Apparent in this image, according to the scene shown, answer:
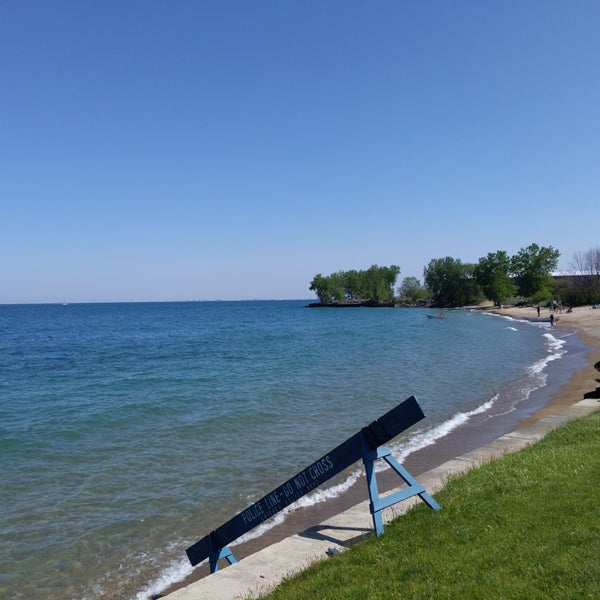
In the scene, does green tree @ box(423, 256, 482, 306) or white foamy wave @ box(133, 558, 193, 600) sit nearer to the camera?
white foamy wave @ box(133, 558, 193, 600)

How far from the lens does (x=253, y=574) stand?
255 inches

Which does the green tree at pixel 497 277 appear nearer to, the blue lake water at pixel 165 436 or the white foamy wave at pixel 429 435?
the blue lake water at pixel 165 436

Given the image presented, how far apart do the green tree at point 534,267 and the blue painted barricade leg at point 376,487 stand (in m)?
123

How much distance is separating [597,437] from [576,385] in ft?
51.8

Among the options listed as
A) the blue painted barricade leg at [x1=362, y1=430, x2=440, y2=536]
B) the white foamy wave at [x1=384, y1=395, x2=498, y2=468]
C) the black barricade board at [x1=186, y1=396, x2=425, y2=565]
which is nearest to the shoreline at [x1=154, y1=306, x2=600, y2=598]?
the white foamy wave at [x1=384, y1=395, x2=498, y2=468]

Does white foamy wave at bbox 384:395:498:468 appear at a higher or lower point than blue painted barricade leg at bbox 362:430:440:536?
lower

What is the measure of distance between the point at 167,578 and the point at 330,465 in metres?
3.81

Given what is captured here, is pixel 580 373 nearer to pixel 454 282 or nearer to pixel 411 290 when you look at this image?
pixel 454 282

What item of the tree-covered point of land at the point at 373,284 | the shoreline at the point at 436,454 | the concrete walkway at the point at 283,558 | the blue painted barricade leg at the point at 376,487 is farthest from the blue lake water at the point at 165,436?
the tree-covered point of land at the point at 373,284

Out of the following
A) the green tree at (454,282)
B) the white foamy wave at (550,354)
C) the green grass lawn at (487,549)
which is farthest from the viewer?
the green tree at (454,282)

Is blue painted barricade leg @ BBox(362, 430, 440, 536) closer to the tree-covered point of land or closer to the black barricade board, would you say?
the black barricade board

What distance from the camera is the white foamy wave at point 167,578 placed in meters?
7.99

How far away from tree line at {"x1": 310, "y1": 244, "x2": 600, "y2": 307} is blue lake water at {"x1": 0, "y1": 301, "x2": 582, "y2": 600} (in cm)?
8120

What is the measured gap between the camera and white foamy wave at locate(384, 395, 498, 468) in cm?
1455
